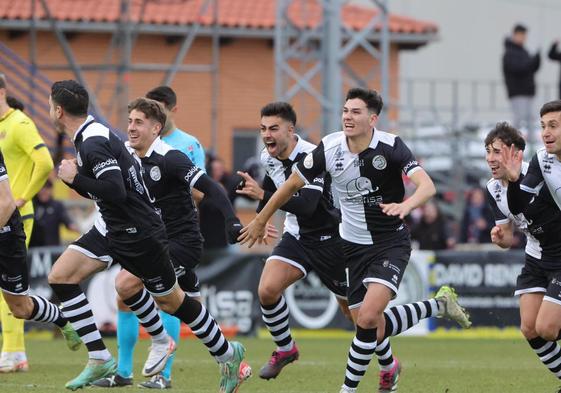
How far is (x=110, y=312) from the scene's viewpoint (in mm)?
18547

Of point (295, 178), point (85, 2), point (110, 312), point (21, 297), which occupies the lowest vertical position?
point (110, 312)

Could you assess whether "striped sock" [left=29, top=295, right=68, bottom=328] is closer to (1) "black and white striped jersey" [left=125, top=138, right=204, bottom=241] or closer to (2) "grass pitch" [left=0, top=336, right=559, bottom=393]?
(2) "grass pitch" [left=0, top=336, right=559, bottom=393]

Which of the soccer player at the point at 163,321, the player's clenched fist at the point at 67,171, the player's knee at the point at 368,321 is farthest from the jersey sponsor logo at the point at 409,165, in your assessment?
the player's clenched fist at the point at 67,171

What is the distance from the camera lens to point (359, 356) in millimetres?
9828

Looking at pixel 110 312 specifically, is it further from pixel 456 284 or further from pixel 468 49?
pixel 468 49

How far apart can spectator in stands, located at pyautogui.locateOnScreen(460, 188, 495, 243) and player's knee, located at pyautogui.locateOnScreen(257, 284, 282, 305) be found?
374 inches

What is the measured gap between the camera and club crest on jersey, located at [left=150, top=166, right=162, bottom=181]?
1098 centimetres

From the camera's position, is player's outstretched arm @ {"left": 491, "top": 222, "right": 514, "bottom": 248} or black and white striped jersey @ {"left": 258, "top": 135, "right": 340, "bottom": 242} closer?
player's outstretched arm @ {"left": 491, "top": 222, "right": 514, "bottom": 248}

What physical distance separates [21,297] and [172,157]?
1.89 m

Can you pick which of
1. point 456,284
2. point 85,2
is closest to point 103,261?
point 456,284

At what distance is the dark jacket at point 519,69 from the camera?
23078 mm

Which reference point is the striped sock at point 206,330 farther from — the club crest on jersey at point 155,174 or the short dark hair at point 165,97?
the short dark hair at point 165,97

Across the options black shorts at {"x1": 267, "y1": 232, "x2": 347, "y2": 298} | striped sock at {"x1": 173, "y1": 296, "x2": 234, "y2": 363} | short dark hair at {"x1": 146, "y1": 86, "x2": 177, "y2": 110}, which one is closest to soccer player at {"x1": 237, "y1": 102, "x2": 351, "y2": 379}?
black shorts at {"x1": 267, "y1": 232, "x2": 347, "y2": 298}

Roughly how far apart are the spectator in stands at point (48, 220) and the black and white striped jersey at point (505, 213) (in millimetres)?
9607
